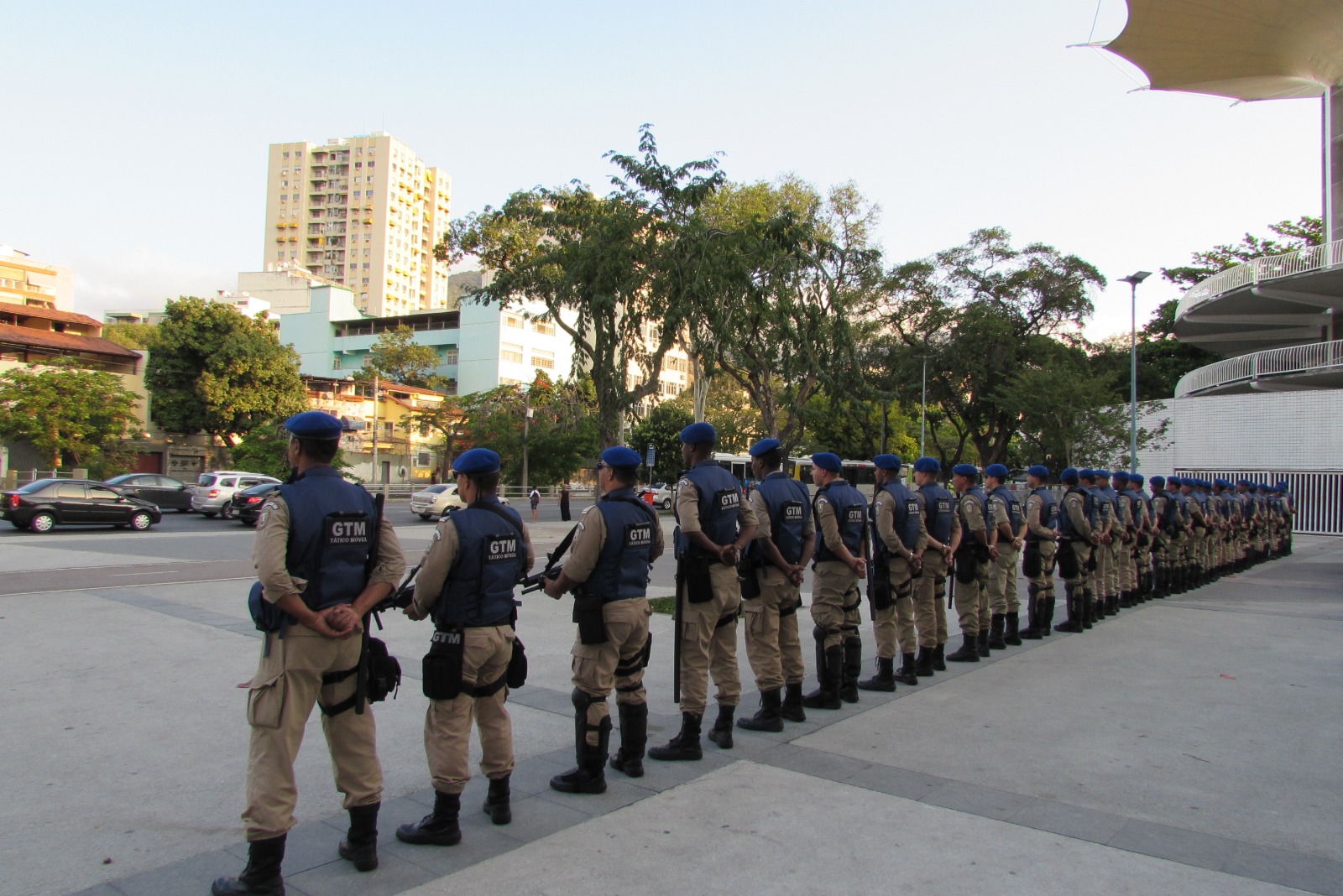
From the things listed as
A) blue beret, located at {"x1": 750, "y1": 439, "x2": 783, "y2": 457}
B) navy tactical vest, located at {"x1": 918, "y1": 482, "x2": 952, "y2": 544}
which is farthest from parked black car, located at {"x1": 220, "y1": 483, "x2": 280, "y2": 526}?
blue beret, located at {"x1": 750, "y1": 439, "x2": 783, "y2": 457}

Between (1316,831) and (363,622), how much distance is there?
15.2 ft

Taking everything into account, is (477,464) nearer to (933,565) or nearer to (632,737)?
(632,737)

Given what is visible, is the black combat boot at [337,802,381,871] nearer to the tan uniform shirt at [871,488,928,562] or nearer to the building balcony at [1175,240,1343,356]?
the tan uniform shirt at [871,488,928,562]

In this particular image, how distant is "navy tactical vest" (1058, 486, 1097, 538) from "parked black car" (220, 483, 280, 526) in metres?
22.1

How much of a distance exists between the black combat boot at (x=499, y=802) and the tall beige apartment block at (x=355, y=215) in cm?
12554

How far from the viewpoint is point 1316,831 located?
432cm

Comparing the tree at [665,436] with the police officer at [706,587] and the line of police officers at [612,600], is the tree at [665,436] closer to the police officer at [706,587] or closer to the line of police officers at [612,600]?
the line of police officers at [612,600]

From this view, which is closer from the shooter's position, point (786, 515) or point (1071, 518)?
point (786, 515)

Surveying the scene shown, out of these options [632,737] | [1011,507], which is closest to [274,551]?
[632,737]

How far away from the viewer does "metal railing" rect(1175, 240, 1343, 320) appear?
89.8 ft

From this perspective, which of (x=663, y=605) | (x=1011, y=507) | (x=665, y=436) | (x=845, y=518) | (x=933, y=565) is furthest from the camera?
(x=665, y=436)

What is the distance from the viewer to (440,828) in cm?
392

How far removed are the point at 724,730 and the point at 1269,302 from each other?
1408 inches

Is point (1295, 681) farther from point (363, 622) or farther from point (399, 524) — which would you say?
point (399, 524)
